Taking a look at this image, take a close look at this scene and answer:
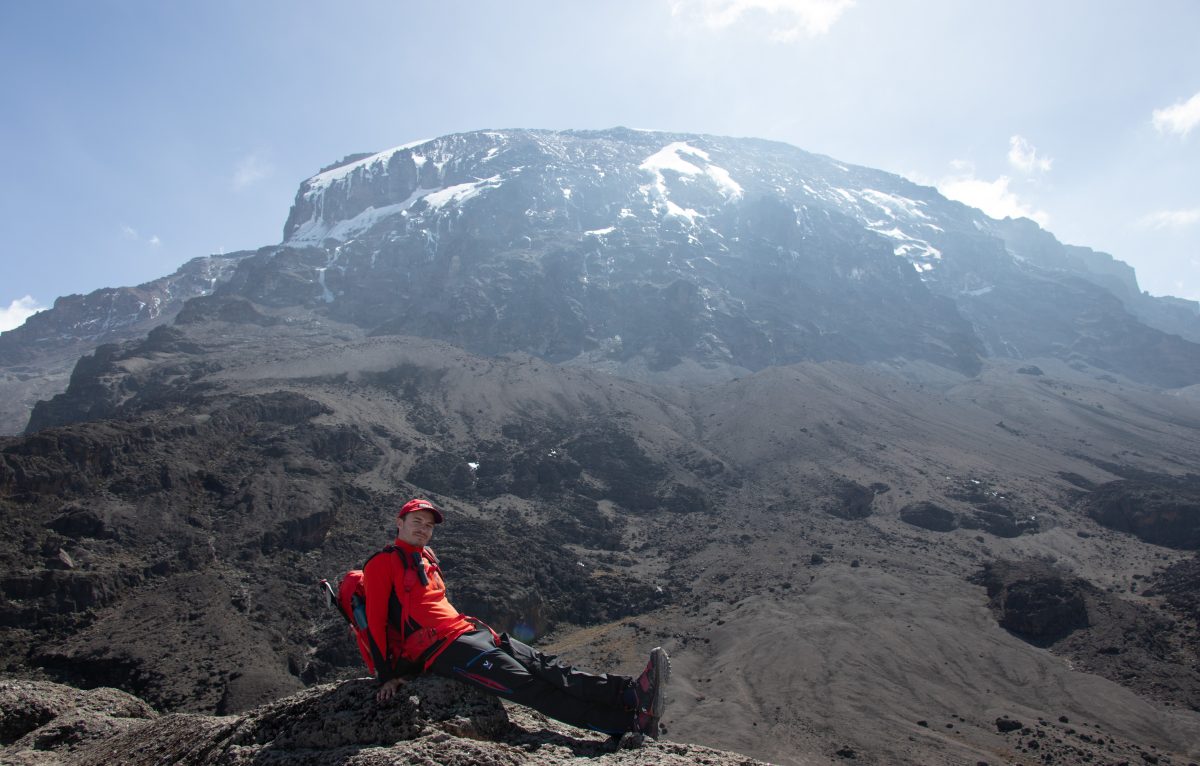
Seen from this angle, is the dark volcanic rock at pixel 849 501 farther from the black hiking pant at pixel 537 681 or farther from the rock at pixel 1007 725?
the black hiking pant at pixel 537 681

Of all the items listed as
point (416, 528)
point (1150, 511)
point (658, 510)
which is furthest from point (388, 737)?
point (1150, 511)

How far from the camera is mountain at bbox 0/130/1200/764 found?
33.2 metres

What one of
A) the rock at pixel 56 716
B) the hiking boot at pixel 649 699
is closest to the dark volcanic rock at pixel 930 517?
the hiking boot at pixel 649 699

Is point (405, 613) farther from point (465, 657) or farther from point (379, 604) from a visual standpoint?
point (465, 657)

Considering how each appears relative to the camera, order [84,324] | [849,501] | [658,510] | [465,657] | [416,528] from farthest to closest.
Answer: [84,324]
[658,510]
[849,501]
[416,528]
[465,657]

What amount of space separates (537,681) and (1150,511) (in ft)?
246

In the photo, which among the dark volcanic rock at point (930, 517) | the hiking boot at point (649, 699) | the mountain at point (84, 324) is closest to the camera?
the hiking boot at point (649, 699)

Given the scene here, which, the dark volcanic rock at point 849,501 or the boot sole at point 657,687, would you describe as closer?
the boot sole at point 657,687

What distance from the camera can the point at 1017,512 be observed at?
218 feet

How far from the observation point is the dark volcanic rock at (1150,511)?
202 feet

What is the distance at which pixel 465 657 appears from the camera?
5262mm

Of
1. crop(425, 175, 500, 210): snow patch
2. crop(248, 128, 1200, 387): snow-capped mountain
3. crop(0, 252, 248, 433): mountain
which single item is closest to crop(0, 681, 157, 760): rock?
crop(248, 128, 1200, 387): snow-capped mountain

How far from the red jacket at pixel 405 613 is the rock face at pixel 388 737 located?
0.22 meters

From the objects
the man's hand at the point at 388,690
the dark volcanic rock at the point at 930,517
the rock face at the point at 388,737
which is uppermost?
the man's hand at the point at 388,690
